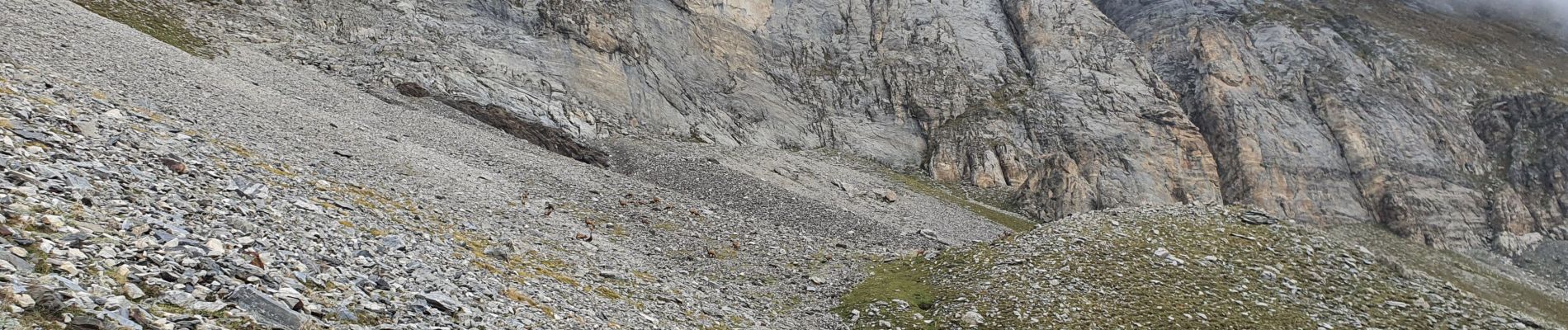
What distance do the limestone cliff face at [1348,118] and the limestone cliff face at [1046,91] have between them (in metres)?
0.30

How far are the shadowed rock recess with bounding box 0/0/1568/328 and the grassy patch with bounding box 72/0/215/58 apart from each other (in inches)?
14.4

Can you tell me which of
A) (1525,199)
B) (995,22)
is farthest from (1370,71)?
(995,22)

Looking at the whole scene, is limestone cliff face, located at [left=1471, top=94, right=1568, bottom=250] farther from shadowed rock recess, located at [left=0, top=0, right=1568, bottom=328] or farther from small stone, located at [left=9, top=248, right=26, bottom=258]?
small stone, located at [left=9, top=248, right=26, bottom=258]

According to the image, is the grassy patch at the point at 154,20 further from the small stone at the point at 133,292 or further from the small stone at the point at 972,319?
the small stone at the point at 972,319

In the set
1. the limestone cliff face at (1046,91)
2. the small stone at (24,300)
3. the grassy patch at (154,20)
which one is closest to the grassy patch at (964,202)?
the limestone cliff face at (1046,91)

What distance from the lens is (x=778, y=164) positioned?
62344mm

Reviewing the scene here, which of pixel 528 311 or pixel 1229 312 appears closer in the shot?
pixel 528 311

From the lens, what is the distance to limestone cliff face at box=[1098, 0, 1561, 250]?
90938 millimetres

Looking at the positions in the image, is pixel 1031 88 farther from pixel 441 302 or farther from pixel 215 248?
pixel 215 248

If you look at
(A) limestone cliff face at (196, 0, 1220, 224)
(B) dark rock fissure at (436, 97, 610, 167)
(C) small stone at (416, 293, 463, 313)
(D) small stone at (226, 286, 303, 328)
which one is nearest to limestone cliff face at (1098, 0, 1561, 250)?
(A) limestone cliff face at (196, 0, 1220, 224)

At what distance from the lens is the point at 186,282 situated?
31.4ft

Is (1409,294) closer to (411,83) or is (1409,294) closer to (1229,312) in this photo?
(1229,312)

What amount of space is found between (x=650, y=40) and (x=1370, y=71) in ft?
329

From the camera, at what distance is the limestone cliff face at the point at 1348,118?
9094cm
